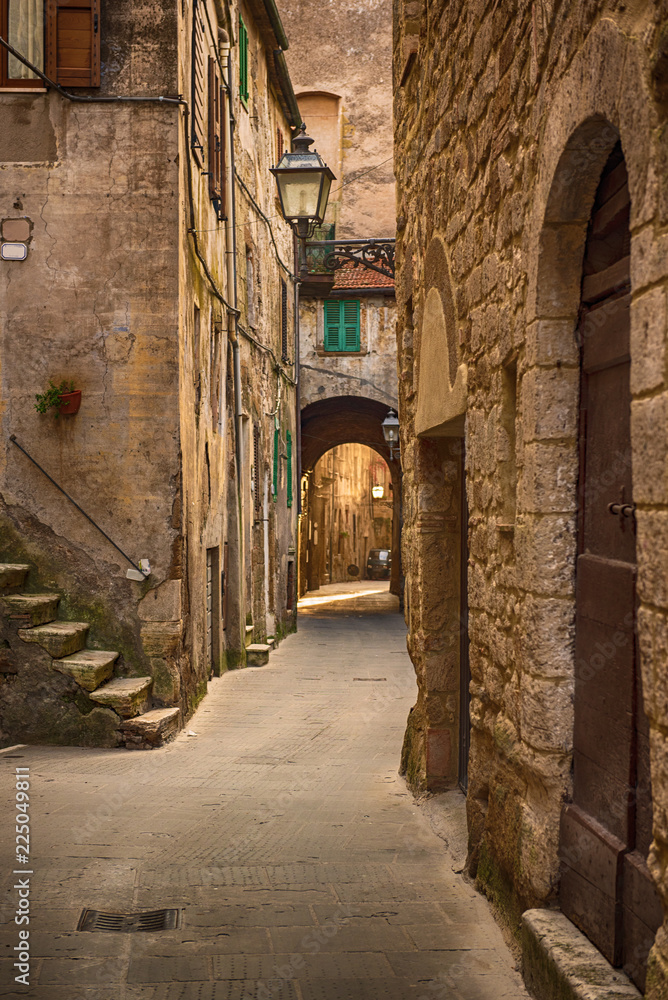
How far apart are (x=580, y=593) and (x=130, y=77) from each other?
21.7ft

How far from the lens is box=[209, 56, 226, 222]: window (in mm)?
10412

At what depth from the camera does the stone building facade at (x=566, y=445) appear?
2.21 m

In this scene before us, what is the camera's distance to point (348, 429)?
84.6 feet

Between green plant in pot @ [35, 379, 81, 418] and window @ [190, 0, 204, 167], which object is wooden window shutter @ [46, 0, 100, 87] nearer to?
window @ [190, 0, 204, 167]

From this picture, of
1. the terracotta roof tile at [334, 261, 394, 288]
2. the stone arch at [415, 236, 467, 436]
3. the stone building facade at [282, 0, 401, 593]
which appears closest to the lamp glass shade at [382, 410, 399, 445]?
the stone building facade at [282, 0, 401, 593]

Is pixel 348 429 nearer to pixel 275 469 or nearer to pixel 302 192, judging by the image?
pixel 275 469

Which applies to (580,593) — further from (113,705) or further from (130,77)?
(130,77)

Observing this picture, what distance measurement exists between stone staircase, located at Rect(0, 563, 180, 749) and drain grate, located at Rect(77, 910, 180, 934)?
3.61m

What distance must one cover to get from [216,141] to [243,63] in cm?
339

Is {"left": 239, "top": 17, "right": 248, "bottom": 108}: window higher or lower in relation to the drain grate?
Result: higher

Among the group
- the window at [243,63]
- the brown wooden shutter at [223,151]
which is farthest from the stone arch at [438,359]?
the window at [243,63]

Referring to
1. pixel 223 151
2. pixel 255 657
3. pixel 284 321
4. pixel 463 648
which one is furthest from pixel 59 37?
pixel 284 321

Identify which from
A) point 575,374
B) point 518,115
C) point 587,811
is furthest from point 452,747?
point 518,115

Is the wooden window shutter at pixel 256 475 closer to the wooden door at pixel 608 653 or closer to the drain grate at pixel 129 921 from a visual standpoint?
the drain grate at pixel 129 921
